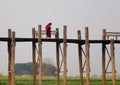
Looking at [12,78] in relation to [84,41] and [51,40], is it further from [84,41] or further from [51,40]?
[84,41]

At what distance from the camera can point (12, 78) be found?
2580cm

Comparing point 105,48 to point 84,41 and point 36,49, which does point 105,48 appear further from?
point 36,49

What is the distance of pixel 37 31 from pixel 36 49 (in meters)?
1.16

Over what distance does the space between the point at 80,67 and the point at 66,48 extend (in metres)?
1.68

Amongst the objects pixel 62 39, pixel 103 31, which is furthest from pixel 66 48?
pixel 103 31

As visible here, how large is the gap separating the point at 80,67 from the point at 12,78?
4559 mm

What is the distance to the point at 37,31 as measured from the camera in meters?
27.0

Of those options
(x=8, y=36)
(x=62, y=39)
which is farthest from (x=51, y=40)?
(x=8, y=36)

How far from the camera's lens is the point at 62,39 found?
27391 millimetres

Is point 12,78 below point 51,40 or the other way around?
below

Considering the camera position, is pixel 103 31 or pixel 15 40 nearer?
pixel 15 40

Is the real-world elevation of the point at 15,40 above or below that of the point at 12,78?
above

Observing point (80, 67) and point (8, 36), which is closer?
point (8, 36)

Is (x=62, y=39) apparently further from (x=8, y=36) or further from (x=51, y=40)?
(x=8, y=36)
